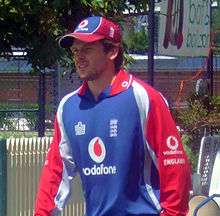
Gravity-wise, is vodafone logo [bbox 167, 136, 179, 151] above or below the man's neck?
below

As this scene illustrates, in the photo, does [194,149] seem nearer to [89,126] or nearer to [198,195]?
[198,195]

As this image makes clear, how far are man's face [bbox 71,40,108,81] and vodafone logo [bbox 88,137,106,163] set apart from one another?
28cm

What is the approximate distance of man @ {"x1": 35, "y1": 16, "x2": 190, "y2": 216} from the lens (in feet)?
11.4

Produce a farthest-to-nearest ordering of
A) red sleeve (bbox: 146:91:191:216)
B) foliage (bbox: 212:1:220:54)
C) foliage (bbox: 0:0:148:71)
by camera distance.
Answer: foliage (bbox: 212:1:220:54) < foliage (bbox: 0:0:148:71) < red sleeve (bbox: 146:91:191:216)

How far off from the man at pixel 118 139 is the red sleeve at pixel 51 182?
0.11 metres

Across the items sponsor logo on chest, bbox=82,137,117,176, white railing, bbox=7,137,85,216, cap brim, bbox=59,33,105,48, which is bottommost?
white railing, bbox=7,137,85,216

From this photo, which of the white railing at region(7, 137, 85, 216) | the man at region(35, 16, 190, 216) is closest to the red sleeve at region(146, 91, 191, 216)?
the man at region(35, 16, 190, 216)

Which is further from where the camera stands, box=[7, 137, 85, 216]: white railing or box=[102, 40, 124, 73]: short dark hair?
box=[7, 137, 85, 216]: white railing

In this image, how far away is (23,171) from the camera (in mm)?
7395

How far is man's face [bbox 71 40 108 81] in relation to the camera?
360cm

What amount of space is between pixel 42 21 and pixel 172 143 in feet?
12.2

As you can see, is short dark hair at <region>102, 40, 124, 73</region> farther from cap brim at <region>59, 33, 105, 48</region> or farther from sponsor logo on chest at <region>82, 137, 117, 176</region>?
sponsor logo on chest at <region>82, 137, 117, 176</region>

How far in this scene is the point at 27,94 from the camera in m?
12.6

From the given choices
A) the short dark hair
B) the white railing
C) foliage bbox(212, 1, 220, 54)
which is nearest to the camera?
the short dark hair
